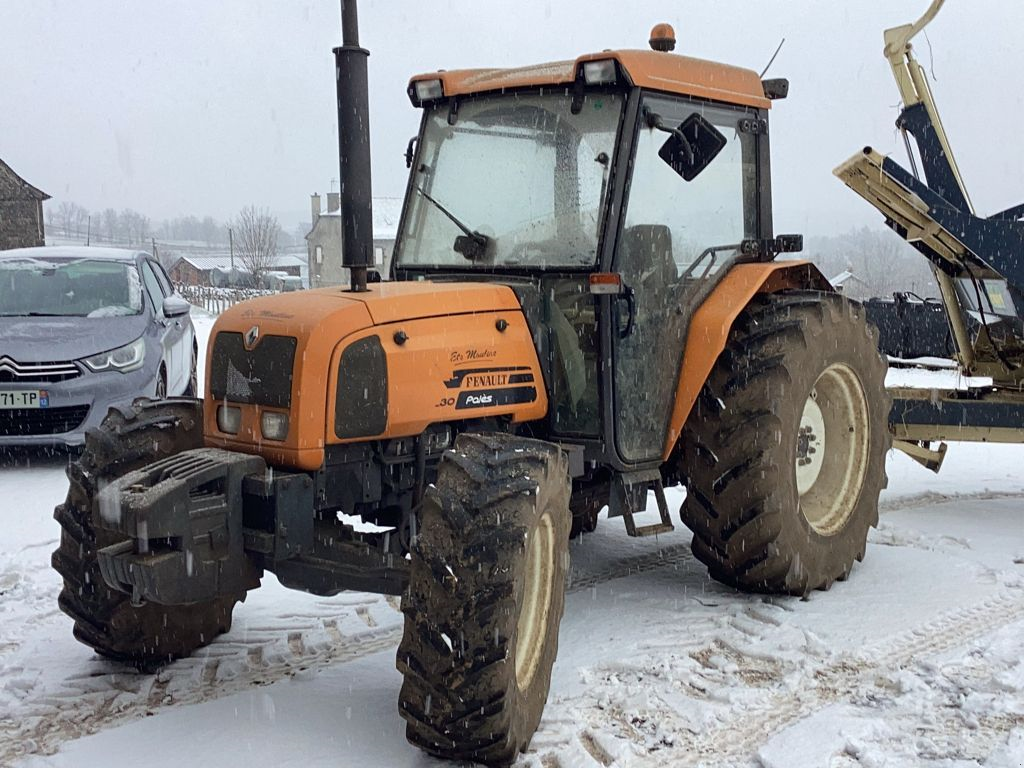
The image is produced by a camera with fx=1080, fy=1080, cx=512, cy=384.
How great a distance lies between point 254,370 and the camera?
154 inches

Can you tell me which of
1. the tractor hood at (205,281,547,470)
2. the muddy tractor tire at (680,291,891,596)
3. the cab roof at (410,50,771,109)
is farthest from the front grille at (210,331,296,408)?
the muddy tractor tire at (680,291,891,596)

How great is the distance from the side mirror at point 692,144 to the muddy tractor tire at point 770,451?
843 mm

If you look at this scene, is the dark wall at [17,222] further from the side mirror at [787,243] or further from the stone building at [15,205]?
the side mirror at [787,243]

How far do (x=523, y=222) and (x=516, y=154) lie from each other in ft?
1.07

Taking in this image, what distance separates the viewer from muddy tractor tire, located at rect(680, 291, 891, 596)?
480 cm

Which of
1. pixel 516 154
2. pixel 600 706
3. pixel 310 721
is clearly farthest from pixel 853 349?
pixel 310 721

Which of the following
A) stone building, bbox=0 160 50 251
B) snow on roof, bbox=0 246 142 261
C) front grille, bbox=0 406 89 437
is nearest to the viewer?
front grille, bbox=0 406 89 437

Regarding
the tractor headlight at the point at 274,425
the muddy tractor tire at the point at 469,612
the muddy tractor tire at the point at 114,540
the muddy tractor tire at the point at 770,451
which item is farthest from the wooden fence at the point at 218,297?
the muddy tractor tire at the point at 469,612

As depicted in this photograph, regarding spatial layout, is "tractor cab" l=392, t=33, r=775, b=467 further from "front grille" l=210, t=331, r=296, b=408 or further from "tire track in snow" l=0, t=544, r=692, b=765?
"front grille" l=210, t=331, r=296, b=408

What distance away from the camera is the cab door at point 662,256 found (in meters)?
4.61

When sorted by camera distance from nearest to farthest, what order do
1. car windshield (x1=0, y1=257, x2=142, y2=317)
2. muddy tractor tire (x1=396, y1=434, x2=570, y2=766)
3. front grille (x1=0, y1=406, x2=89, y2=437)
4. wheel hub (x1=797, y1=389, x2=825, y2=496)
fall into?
muddy tractor tire (x1=396, y1=434, x2=570, y2=766) < wheel hub (x1=797, y1=389, x2=825, y2=496) < front grille (x1=0, y1=406, x2=89, y2=437) < car windshield (x1=0, y1=257, x2=142, y2=317)

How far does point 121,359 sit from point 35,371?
0.63m

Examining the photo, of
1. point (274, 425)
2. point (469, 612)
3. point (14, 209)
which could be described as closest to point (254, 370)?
point (274, 425)

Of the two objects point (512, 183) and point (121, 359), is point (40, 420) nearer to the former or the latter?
point (121, 359)
